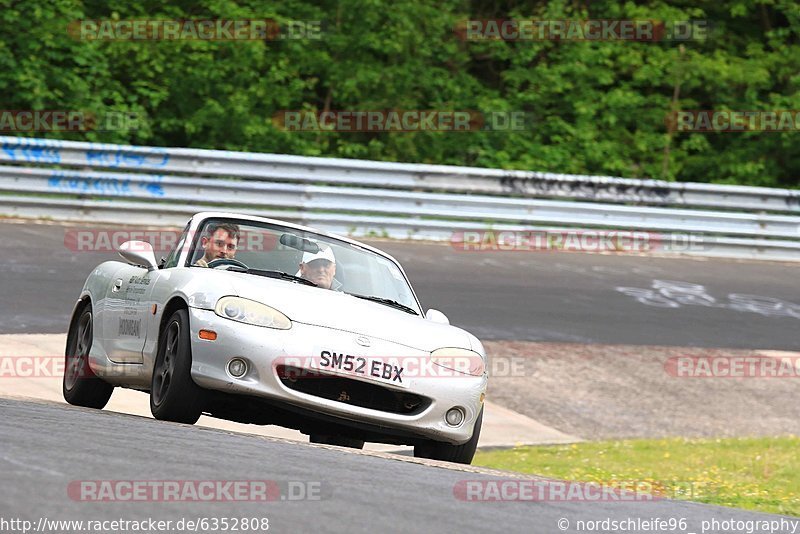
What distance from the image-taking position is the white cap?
849 cm

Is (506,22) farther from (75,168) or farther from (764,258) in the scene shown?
(75,168)

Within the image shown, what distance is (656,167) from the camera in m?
24.4

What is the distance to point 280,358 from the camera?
7.22m

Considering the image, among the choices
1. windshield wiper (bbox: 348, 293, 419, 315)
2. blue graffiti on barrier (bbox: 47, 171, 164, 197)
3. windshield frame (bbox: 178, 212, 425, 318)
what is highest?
windshield frame (bbox: 178, 212, 425, 318)

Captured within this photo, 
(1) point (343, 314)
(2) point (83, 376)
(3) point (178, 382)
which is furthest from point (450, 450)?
(2) point (83, 376)

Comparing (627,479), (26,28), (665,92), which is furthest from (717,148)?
(627,479)

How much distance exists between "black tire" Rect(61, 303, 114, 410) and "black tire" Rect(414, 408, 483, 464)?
2172 millimetres

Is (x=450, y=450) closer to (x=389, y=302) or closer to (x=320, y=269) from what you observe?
(x=389, y=302)

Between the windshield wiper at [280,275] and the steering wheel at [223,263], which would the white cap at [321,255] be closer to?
the windshield wiper at [280,275]

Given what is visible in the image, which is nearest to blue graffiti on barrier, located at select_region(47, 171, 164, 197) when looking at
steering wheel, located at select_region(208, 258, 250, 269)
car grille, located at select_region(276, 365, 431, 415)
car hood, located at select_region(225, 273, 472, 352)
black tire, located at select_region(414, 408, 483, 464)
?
steering wheel, located at select_region(208, 258, 250, 269)

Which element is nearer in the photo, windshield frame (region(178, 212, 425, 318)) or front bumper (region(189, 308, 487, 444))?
front bumper (region(189, 308, 487, 444))

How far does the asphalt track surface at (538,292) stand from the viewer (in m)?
14.4

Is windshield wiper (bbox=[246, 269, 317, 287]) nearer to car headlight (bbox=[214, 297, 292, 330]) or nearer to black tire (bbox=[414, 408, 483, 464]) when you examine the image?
car headlight (bbox=[214, 297, 292, 330])

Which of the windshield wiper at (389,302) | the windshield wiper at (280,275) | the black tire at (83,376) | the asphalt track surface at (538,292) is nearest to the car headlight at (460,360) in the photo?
the windshield wiper at (389,302)
